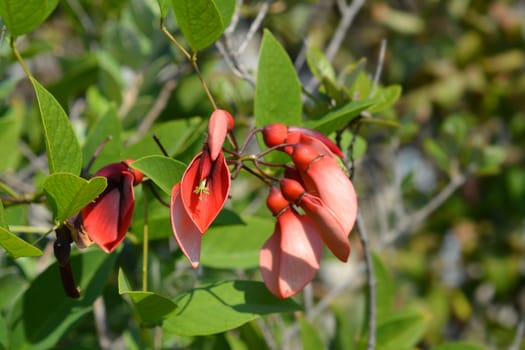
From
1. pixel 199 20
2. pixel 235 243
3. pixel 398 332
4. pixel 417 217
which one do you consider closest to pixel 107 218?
pixel 199 20

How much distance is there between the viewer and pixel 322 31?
286 centimetres

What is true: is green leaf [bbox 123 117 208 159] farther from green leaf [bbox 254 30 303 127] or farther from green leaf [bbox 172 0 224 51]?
green leaf [bbox 172 0 224 51]

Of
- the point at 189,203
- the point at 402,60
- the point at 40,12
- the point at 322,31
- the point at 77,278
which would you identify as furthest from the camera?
the point at 402,60

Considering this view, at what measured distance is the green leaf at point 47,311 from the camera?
2.87 feet

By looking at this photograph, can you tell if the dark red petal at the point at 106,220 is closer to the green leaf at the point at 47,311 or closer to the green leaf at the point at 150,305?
the green leaf at the point at 150,305

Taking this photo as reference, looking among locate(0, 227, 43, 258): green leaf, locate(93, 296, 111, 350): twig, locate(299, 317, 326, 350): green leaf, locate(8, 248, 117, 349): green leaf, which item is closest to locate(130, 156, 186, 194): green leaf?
locate(0, 227, 43, 258): green leaf

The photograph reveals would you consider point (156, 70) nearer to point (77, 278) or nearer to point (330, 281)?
point (77, 278)

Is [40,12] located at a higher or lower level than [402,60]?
higher

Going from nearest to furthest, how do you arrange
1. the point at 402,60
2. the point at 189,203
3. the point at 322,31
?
the point at 189,203 < the point at 322,31 < the point at 402,60

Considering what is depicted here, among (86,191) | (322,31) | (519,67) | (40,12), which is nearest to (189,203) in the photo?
(86,191)

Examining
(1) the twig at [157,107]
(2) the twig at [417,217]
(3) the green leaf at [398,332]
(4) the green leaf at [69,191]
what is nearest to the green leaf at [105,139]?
(4) the green leaf at [69,191]

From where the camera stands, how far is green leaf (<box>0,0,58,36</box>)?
0.76 m

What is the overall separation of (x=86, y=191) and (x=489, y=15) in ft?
9.25

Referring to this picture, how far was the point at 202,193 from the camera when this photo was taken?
26.0 inches
